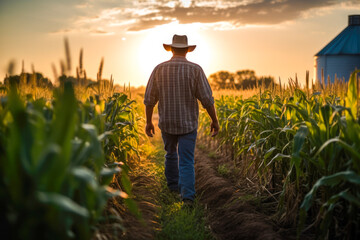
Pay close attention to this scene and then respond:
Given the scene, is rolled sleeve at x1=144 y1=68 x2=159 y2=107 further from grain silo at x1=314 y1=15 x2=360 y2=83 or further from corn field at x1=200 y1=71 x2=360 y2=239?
grain silo at x1=314 y1=15 x2=360 y2=83

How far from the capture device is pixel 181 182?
4.30 meters

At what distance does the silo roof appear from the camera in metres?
25.9

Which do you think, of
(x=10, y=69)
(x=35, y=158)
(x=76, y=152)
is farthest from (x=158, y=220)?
(x=10, y=69)

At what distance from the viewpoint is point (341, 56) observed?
84.4ft

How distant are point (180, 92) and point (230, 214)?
165cm

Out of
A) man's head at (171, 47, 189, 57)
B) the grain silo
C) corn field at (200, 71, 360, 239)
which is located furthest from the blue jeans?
the grain silo

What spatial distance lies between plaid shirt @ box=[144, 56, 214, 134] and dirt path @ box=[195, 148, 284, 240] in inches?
41.2

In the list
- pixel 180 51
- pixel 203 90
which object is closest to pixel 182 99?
pixel 203 90

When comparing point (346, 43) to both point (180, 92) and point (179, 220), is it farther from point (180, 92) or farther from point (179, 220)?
point (179, 220)

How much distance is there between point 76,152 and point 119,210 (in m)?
1.75

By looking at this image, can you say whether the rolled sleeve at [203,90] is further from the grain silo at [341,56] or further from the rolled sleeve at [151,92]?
the grain silo at [341,56]

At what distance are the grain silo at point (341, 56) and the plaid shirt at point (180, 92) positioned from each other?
23.5 meters

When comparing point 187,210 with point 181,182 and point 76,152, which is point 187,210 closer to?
point 181,182

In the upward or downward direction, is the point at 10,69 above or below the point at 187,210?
above
